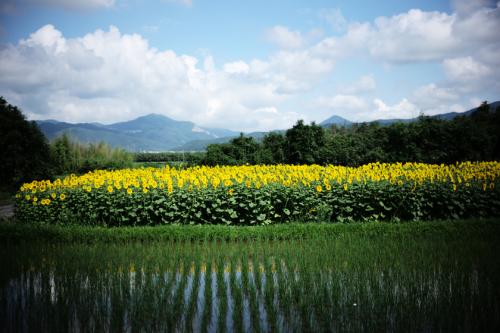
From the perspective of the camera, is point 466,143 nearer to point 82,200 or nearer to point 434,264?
point 434,264

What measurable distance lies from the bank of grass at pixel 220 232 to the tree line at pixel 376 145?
952cm

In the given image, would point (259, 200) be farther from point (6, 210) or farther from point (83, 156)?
point (83, 156)

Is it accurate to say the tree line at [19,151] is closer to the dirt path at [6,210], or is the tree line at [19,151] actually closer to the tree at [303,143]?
the dirt path at [6,210]

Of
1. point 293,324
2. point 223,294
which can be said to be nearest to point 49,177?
point 223,294

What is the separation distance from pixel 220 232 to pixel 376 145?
14065 mm

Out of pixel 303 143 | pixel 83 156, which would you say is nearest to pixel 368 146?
pixel 303 143

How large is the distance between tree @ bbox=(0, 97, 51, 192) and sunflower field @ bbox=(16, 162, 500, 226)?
4.32 metres

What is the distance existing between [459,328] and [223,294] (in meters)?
3.02

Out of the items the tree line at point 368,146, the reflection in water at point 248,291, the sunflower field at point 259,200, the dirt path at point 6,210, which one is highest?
the tree line at point 368,146

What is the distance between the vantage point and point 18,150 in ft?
49.6

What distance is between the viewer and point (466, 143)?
1992cm

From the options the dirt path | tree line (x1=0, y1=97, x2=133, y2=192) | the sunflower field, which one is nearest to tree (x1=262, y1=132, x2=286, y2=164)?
the sunflower field

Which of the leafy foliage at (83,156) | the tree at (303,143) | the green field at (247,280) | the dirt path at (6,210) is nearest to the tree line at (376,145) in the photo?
the tree at (303,143)

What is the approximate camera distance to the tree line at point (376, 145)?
19125mm
